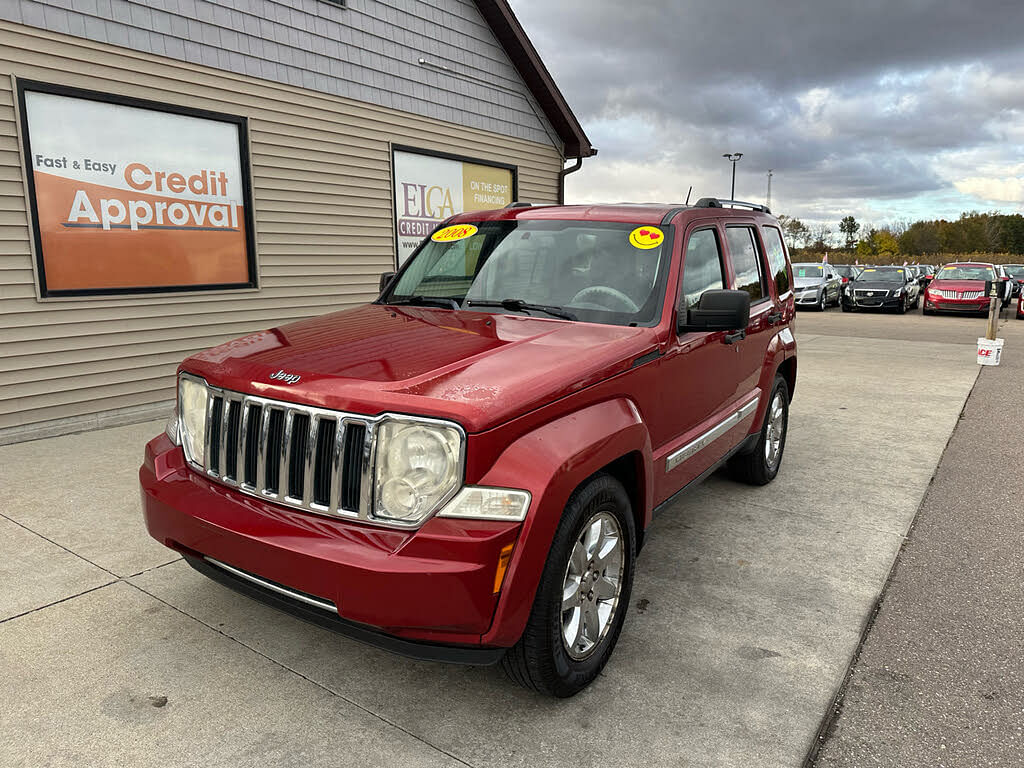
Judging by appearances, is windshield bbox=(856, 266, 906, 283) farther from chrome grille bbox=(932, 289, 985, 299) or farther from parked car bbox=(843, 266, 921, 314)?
chrome grille bbox=(932, 289, 985, 299)

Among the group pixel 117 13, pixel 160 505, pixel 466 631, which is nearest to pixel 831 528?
pixel 466 631

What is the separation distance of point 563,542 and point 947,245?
105778mm

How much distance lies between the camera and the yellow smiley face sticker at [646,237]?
362cm

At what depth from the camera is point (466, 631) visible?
2.24 metres

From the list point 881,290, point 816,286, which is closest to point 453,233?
point 881,290

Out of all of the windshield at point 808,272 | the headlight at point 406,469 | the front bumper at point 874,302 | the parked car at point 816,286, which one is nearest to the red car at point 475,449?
the headlight at point 406,469

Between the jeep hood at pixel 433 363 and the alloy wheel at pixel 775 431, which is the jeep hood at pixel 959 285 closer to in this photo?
the alloy wheel at pixel 775 431

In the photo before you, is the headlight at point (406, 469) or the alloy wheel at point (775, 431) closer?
the headlight at point (406, 469)

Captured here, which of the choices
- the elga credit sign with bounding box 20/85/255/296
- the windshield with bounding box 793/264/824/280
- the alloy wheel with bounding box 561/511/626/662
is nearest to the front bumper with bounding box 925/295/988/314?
the windshield with bounding box 793/264/824/280

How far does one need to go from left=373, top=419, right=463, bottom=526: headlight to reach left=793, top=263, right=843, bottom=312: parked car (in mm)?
22830

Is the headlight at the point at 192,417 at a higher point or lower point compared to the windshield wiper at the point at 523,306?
lower

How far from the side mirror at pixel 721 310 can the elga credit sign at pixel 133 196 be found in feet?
18.3

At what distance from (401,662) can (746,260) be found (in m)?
3.19

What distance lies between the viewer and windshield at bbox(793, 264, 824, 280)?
25094 mm
